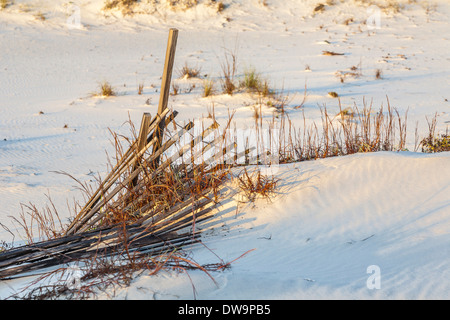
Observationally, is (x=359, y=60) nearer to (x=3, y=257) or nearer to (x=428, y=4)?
(x=428, y=4)

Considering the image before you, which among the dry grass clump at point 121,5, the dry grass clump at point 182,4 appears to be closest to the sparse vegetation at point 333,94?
the dry grass clump at point 182,4

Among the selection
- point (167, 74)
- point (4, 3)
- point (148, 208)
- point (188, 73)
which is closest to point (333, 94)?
point (188, 73)

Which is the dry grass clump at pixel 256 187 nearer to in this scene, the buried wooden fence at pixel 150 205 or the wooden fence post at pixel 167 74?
the buried wooden fence at pixel 150 205

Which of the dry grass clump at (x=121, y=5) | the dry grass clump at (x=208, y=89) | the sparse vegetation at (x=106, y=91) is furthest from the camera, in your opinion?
the dry grass clump at (x=121, y=5)

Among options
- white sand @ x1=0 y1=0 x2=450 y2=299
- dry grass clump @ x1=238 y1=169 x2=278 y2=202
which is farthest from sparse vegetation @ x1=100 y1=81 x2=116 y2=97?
dry grass clump @ x1=238 y1=169 x2=278 y2=202

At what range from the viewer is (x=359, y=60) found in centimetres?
886

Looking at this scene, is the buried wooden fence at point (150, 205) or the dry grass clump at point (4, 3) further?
the dry grass clump at point (4, 3)

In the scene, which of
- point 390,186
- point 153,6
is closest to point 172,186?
point 390,186

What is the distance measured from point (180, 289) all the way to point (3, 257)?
123 cm

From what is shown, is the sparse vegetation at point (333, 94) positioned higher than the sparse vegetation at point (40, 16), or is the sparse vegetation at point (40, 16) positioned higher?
the sparse vegetation at point (40, 16)

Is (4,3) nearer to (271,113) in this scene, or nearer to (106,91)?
(106,91)

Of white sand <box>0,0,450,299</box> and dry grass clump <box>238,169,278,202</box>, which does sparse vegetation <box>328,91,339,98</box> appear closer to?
white sand <box>0,0,450,299</box>

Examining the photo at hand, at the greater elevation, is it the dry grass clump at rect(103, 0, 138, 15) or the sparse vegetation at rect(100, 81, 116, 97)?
the dry grass clump at rect(103, 0, 138, 15)

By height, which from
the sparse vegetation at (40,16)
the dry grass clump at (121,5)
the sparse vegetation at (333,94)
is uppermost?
the dry grass clump at (121,5)
